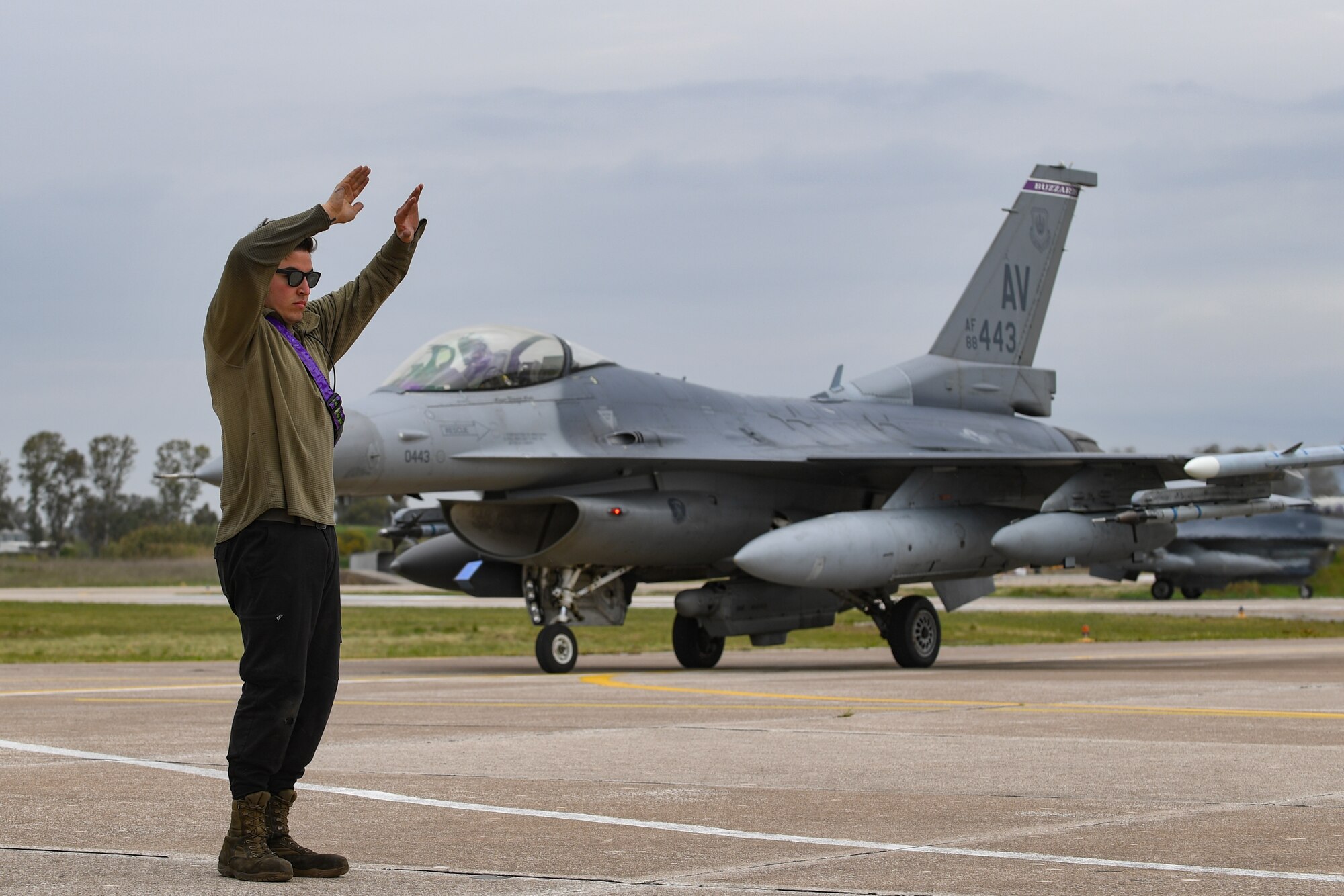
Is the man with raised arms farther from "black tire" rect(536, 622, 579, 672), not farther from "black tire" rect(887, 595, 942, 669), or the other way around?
"black tire" rect(887, 595, 942, 669)

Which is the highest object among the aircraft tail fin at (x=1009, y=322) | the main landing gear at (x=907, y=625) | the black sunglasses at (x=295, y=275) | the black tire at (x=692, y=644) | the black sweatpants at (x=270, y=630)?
the aircraft tail fin at (x=1009, y=322)

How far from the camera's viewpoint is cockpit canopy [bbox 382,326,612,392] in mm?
14672

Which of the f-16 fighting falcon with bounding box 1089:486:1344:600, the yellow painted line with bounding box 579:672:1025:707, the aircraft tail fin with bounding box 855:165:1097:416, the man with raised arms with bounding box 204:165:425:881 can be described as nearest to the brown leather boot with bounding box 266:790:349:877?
the man with raised arms with bounding box 204:165:425:881

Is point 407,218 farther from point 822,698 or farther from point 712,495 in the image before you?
point 712,495

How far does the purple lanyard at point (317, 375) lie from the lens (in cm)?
456

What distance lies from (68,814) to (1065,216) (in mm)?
17792

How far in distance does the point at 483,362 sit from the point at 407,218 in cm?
997

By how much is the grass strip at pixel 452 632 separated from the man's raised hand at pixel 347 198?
14.0 meters

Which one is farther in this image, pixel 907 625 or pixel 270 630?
pixel 907 625

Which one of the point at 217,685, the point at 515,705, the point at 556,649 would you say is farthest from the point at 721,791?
the point at 556,649

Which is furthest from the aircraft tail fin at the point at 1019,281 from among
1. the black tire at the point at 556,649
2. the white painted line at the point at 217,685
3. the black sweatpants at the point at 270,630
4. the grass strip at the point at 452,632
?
the black sweatpants at the point at 270,630

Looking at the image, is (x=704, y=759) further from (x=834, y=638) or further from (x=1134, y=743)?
(x=834, y=638)

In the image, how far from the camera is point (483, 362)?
48.8ft

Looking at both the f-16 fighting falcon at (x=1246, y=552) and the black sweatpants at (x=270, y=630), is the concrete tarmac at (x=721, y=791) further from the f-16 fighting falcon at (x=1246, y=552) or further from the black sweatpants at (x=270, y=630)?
the f-16 fighting falcon at (x=1246, y=552)
